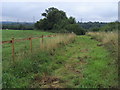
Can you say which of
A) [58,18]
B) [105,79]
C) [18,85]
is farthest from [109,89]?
[58,18]

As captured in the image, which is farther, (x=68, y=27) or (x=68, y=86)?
(x=68, y=27)

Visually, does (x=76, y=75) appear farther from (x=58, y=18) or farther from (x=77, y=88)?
(x=58, y=18)

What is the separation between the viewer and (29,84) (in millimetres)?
4047

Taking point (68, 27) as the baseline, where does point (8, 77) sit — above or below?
below

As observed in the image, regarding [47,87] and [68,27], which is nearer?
[47,87]

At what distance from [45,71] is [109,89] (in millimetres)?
2144

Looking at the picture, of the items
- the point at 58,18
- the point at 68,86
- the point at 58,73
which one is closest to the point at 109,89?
the point at 68,86

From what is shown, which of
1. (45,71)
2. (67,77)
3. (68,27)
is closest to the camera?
(67,77)

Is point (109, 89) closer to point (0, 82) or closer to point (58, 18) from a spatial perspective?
point (0, 82)

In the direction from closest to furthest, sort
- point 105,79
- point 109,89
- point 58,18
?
point 109,89 < point 105,79 < point 58,18

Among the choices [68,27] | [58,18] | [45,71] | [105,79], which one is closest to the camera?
[105,79]

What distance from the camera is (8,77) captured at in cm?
415

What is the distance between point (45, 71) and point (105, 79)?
188 centimetres

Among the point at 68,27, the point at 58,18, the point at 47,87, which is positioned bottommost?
the point at 47,87
